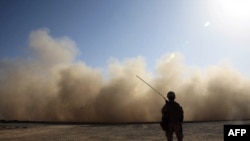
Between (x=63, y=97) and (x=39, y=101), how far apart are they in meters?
3.89

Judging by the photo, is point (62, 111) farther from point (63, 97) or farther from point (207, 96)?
point (207, 96)

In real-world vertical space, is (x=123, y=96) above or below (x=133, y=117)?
above

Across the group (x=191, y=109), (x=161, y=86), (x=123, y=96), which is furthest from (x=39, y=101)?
(x=191, y=109)

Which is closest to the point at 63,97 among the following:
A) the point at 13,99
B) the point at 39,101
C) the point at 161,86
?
the point at 39,101

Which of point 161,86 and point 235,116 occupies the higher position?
point 161,86

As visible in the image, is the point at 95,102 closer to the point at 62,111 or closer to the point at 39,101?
the point at 62,111

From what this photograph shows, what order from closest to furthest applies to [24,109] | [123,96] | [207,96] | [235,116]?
[235,116]
[207,96]
[123,96]
[24,109]

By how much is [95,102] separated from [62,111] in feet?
14.4

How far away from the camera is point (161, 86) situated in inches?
2012

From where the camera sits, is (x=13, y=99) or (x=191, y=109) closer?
(x=191, y=109)

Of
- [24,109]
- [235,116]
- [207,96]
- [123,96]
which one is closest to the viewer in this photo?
[235,116]

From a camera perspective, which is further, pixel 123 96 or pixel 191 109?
pixel 123 96

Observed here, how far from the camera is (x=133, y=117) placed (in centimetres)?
4216

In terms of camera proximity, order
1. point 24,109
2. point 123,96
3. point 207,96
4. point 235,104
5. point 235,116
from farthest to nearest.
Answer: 1. point 24,109
2. point 123,96
3. point 207,96
4. point 235,104
5. point 235,116
